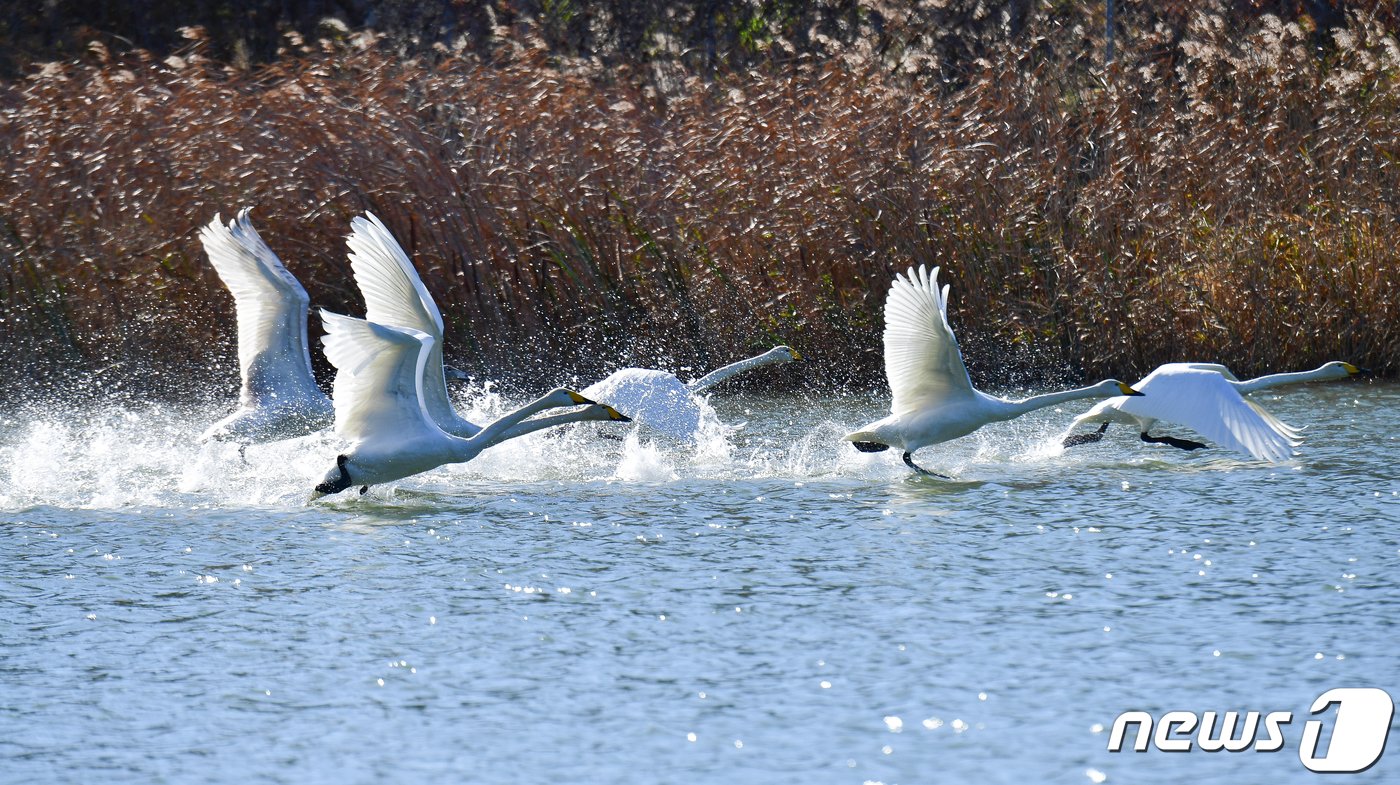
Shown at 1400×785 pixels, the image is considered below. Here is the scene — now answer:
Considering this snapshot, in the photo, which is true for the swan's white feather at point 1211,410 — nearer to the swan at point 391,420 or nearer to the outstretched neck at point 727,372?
the outstretched neck at point 727,372

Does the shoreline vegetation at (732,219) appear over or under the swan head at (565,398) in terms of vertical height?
over

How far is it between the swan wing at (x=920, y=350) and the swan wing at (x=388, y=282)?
2.33 meters

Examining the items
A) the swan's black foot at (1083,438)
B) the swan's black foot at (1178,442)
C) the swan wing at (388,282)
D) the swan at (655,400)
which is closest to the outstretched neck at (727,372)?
the swan at (655,400)

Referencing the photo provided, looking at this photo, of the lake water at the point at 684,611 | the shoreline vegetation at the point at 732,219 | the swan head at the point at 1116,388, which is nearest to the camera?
the lake water at the point at 684,611

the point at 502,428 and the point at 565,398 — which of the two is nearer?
the point at 565,398

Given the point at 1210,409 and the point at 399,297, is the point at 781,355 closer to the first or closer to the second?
the point at 399,297

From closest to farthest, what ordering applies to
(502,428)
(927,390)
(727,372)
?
(502,428) → (927,390) → (727,372)

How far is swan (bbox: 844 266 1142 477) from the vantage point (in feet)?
30.6

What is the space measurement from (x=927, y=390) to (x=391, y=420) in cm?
280

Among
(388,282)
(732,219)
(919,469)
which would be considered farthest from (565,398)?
(732,219)

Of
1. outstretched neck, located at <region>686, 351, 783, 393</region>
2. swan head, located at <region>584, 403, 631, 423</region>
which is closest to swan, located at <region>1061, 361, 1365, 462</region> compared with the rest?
outstretched neck, located at <region>686, 351, 783, 393</region>

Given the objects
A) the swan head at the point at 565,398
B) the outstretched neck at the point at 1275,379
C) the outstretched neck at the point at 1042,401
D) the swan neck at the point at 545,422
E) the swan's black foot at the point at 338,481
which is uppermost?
the swan head at the point at 565,398

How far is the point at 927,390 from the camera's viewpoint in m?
9.73

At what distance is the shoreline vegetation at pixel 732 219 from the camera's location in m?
13.2
